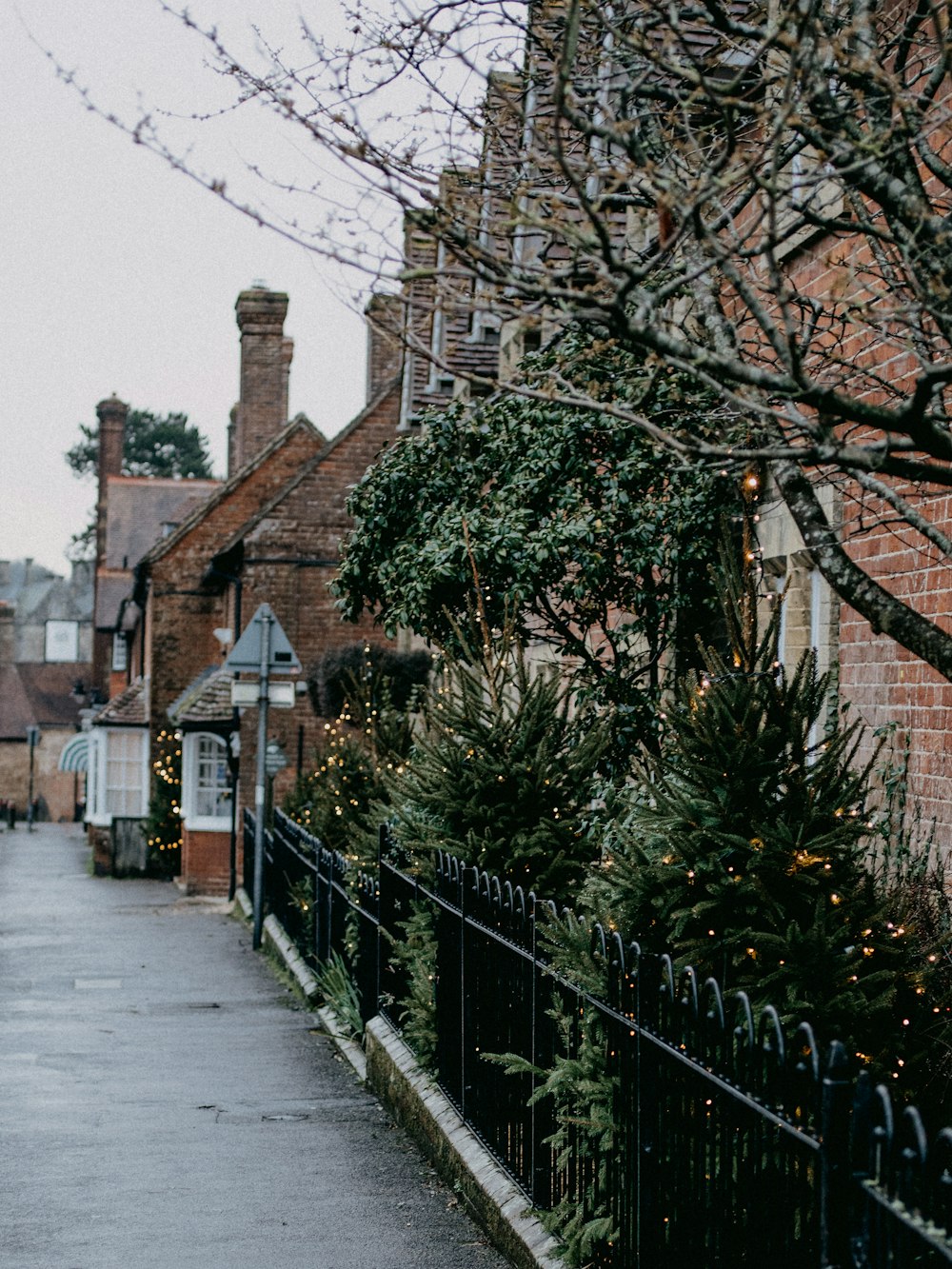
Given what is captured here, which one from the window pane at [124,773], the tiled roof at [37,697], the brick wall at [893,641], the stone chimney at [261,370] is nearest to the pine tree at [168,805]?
the window pane at [124,773]

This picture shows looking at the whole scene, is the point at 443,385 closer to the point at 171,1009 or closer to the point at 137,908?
the point at 171,1009

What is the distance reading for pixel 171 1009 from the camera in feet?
49.0

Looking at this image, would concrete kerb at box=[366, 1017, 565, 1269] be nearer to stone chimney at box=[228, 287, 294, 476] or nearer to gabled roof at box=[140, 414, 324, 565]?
gabled roof at box=[140, 414, 324, 565]

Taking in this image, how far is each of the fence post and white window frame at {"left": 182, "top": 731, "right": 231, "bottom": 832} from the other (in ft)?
105

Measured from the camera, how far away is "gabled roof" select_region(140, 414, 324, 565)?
34.4m

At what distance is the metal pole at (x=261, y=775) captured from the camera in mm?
18141

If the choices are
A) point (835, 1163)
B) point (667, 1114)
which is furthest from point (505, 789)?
point (835, 1163)

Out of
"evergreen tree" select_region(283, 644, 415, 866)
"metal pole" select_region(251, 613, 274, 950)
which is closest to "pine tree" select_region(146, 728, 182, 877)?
"metal pole" select_region(251, 613, 274, 950)

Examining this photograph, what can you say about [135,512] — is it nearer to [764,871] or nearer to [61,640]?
[61,640]

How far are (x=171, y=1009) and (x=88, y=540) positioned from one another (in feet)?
284

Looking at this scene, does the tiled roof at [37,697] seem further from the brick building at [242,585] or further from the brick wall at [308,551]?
the brick wall at [308,551]

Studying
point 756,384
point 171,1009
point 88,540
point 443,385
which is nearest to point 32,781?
point 88,540

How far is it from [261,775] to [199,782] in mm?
17446

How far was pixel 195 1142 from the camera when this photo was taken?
29.5ft
